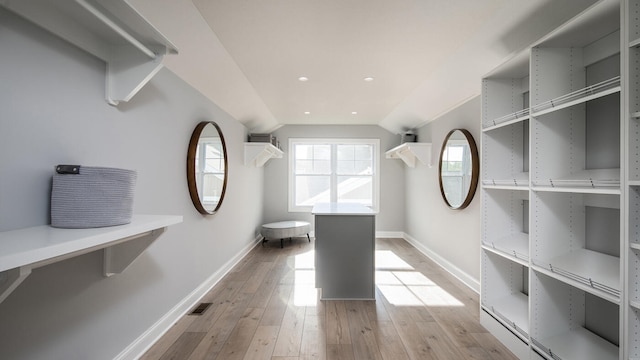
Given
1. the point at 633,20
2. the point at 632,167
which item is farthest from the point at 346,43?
the point at 632,167

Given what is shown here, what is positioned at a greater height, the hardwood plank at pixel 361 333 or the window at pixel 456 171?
the window at pixel 456 171

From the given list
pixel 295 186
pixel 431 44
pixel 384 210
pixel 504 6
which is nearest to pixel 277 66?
pixel 431 44

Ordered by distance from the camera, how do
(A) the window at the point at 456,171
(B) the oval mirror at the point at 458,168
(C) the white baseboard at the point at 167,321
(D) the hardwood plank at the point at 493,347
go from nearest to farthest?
(C) the white baseboard at the point at 167,321, (D) the hardwood plank at the point at 493,347, (B) the oval mirror at the point at 458,168, (A) the window at the point at 456,171

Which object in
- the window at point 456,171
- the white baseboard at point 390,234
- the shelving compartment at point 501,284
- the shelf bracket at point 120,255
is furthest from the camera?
the white baseboard at point 390,234

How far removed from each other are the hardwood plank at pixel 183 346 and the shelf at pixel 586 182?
96.1 inches

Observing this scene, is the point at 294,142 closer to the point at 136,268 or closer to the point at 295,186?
the point at 295,186

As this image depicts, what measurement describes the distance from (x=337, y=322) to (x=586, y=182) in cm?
189

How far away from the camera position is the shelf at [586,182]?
127 centimetres

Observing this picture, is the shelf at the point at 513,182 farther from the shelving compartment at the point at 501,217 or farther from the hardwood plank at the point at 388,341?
the hardwood plank at the point at 388,341

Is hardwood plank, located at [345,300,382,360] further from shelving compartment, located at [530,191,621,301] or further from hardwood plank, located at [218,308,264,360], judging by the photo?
shelving compartment, located at [530,191,621,301]

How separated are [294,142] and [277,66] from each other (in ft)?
9.65

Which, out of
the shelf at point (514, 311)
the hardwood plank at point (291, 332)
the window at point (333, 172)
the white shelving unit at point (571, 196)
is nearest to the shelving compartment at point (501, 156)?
the white shelving unit at point (571, 196)

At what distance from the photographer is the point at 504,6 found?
162 cm

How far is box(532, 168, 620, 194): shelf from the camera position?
1.27 m
